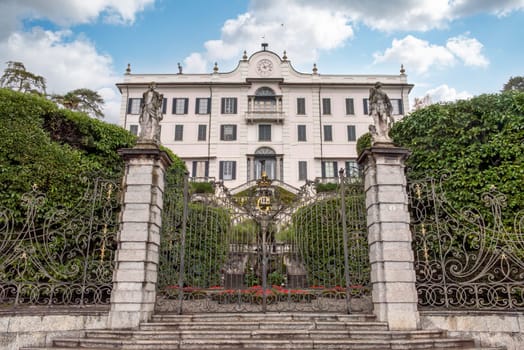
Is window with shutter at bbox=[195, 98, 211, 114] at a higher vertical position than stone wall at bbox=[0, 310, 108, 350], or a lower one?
higher

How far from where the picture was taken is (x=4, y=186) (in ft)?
31.6

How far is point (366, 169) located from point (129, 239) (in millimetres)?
5387

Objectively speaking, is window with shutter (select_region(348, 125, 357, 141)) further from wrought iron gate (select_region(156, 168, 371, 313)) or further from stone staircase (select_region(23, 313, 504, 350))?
stone staircase (select_region(23, 313, 504, 350))

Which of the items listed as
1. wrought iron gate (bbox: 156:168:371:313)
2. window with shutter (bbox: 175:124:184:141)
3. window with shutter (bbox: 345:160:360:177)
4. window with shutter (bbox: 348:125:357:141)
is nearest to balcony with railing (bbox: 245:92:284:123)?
window with shutter (bbox: 175:124:184:141)

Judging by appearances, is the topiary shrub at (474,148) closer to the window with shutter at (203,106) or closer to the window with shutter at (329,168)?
the window with shutter at (329,168)

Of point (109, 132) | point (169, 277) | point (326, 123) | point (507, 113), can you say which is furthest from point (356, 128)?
point (169, 277)

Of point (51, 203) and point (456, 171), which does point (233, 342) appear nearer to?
point (51, 203)

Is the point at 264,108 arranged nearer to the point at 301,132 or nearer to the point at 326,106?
the point at 301,132

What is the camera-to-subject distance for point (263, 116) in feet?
104

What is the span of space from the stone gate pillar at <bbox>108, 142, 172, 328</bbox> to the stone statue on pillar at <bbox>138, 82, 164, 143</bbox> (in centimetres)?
28

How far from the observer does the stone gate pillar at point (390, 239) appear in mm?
7230

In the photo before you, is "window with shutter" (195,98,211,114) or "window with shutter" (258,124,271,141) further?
"window with shutter" (195,98,211,114)

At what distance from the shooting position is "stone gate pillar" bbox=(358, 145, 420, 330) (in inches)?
285

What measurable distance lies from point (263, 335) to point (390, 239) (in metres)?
3.19
